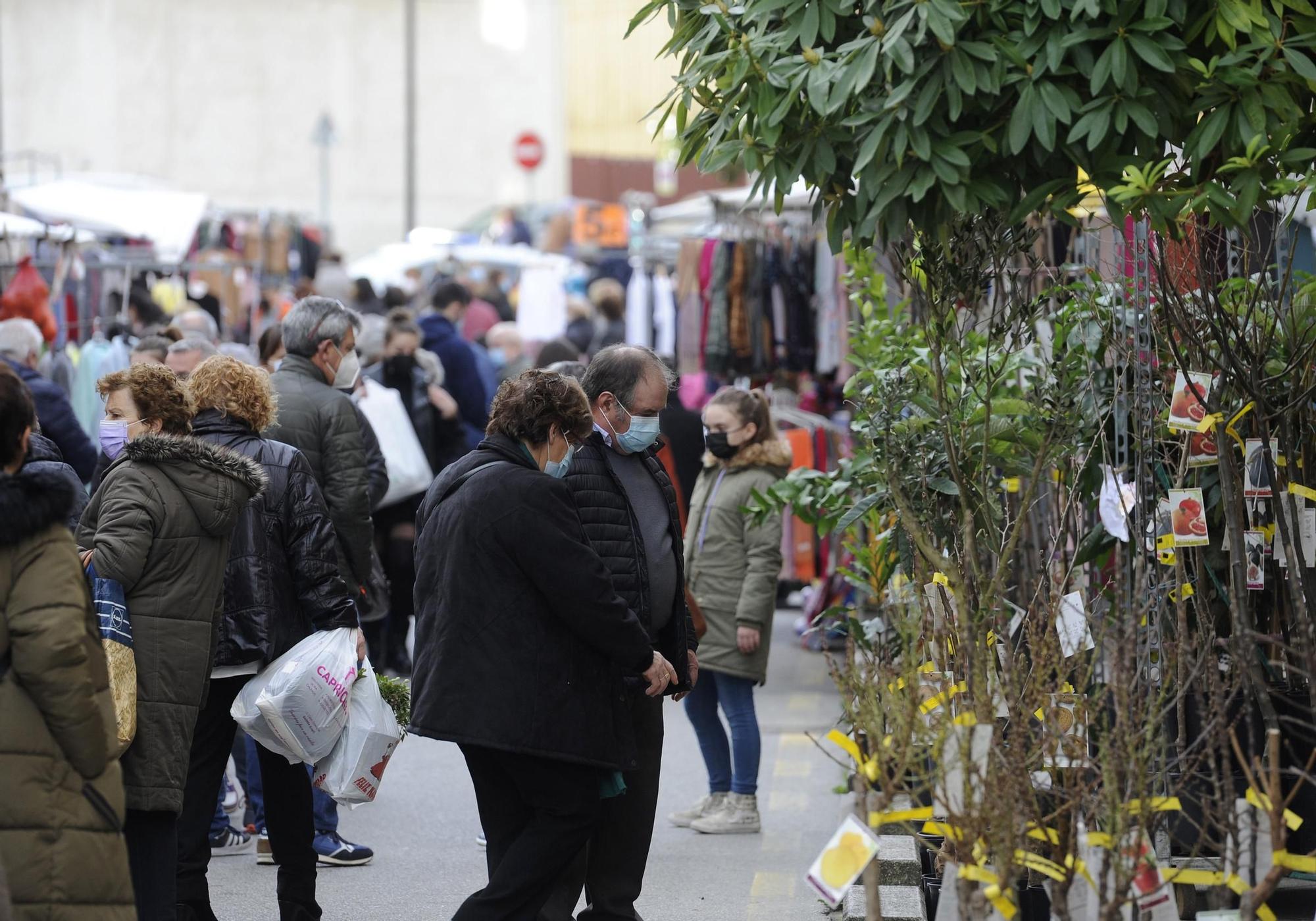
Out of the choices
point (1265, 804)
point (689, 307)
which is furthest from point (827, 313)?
point (1265, 804)

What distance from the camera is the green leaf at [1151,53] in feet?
13.2

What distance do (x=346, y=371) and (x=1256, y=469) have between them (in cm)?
358

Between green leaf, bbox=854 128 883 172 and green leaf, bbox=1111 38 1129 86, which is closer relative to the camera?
green leaf, bbox=1111 38 1129 86

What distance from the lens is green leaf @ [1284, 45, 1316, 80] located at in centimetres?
400

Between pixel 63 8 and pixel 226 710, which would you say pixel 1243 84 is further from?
pixel 63 8

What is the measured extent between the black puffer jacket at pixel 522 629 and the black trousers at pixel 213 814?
973 mm

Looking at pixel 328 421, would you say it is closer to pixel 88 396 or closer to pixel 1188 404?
pixel 1188 404

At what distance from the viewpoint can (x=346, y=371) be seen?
279 inches

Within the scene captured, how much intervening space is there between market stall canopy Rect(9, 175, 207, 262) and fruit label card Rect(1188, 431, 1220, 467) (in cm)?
860

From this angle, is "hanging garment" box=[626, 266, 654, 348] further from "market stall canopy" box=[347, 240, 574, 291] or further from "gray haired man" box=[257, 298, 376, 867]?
"gray haired man" box=[257, 298, 376, 867]

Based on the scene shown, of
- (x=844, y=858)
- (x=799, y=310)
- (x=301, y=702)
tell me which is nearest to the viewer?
(x=844, y=858)

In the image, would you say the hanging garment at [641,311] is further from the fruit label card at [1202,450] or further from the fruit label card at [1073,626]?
the fruit label card at [1202,450]

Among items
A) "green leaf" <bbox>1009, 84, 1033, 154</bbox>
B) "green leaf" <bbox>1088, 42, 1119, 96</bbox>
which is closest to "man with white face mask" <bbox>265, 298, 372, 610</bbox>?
A: "green leaf" <bbox>1009, 84, 1033, 154</bbox>

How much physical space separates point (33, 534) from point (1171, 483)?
12.1 feet
